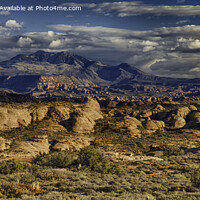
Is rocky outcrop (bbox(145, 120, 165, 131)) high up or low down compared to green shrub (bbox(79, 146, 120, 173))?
down

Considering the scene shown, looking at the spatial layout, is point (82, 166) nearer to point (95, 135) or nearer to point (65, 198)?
point (65, 198)

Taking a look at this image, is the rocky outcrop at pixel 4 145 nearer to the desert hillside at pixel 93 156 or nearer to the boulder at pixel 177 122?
the desert hillside at pixel 93 156

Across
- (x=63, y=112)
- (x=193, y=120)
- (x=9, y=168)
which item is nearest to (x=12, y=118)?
(x=63, y=112)

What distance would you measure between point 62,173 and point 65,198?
25.2 ft

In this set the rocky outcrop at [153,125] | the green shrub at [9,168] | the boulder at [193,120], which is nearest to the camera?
the green shrub at [9,168]

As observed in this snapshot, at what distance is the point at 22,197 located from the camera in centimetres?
1417

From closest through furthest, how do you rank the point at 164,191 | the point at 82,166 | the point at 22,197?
the point at 22,197, the point at 164,191, the point at 82,166

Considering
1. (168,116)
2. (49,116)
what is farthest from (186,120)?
(49,116)

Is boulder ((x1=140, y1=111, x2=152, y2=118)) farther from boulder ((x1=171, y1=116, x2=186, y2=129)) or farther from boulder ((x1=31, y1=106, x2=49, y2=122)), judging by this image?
boulder ((x1=31, y1=106, x2=49, y2=122))

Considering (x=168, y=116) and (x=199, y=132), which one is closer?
(x=199, y=132)

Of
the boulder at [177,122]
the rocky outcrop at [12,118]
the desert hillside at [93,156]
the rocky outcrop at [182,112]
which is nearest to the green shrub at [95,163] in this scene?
the desert hillside at [93,156]

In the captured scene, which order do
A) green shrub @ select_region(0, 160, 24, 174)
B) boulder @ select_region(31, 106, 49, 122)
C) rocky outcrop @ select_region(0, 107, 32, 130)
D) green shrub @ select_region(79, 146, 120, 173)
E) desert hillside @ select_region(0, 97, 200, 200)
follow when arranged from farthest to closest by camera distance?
boulder @ select_region(31, 106, 49, 122) → rocky outcrop @ select_region(0, 107, 32, 130) → green shrub @ select_region(79, 146, 120, 173) → green shrub @ select_region(0, 160, 24, 174) → desert hillside @ select_region(0, 97, 200, 200)

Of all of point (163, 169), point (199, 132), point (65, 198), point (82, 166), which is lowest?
point (199, 132)

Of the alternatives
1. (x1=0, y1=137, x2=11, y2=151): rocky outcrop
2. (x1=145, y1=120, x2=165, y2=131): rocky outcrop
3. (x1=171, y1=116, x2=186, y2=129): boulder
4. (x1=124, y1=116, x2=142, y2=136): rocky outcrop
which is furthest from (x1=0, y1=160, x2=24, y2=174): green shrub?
(x1=171, y1=116, x2=186, y2=129): boulder
